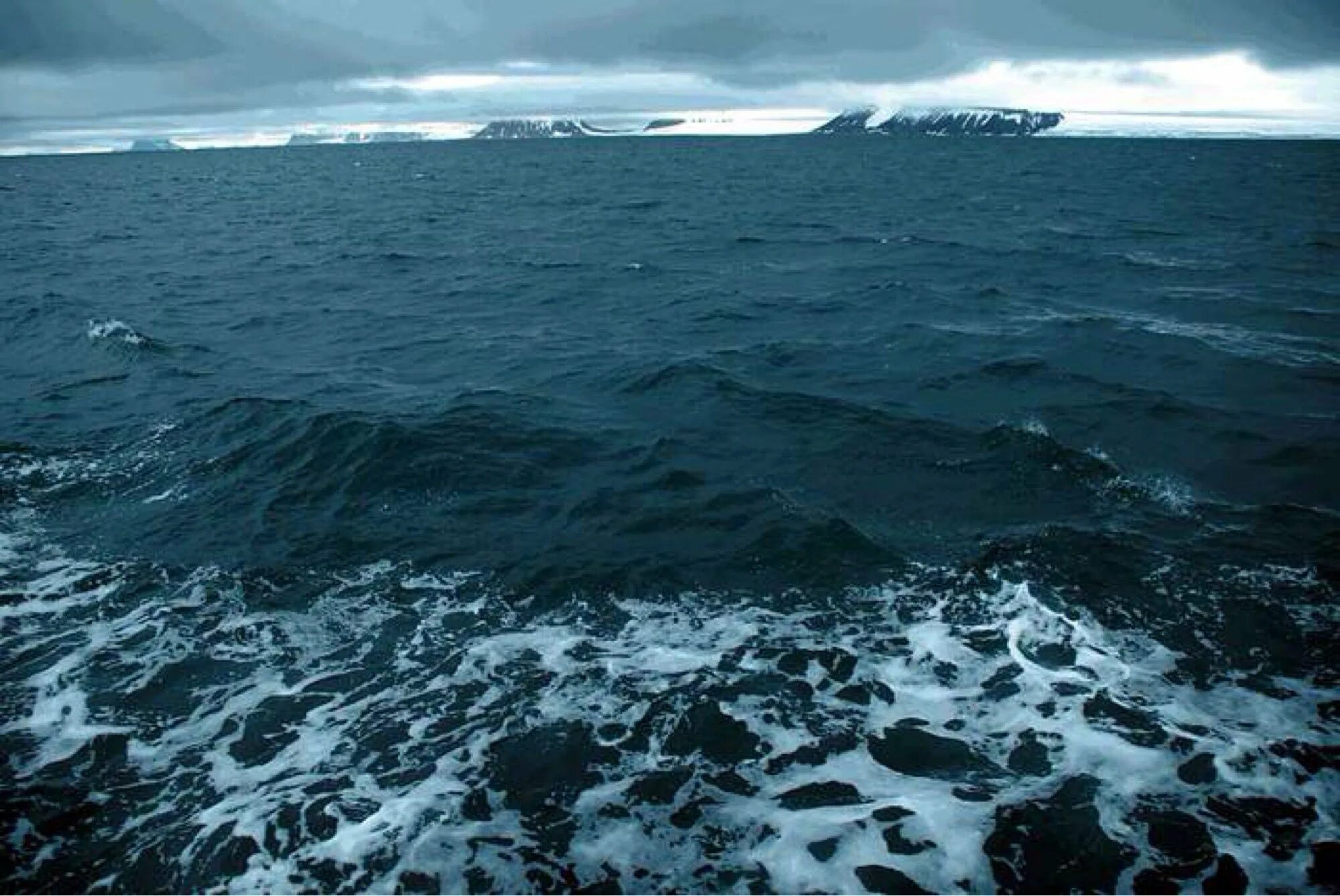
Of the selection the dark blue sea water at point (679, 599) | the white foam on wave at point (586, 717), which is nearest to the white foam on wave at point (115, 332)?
the dark blue sea water at point (679, 599)

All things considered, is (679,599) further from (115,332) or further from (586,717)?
(115,332)

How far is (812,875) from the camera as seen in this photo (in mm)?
7336

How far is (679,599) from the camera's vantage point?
11562 mm

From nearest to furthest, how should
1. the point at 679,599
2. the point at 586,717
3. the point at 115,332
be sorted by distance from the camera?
the point at 586,717, the point at 679,599, the point at 115,332

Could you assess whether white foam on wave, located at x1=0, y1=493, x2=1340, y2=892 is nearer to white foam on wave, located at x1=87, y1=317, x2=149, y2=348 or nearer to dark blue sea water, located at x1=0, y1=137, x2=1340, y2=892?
dark blue sea water, located at x1=0, y1=137, x2=1340, y2=892

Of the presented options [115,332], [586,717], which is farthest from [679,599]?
[115,332]

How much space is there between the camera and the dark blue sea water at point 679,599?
25.5ft

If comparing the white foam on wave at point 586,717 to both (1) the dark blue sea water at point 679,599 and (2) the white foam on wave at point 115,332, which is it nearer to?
(1) the dark blue sea water at point 679,599

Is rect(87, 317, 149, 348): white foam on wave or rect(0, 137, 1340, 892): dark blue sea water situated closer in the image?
rect(0, 137, 1340, 892): dark blue sea water

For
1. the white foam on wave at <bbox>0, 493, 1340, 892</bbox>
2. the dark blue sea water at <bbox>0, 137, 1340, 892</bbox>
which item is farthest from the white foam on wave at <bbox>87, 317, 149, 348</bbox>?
the white foam on wave at <bbox>0, 493, 1340, 892</bbox>

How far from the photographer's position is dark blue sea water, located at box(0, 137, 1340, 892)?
306 inches

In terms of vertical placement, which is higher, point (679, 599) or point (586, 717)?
point (679, 599)

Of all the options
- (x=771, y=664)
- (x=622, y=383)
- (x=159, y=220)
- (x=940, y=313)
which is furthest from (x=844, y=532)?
(x=159, y=220)

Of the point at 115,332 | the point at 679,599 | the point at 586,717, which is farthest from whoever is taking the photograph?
the point at 115,332
